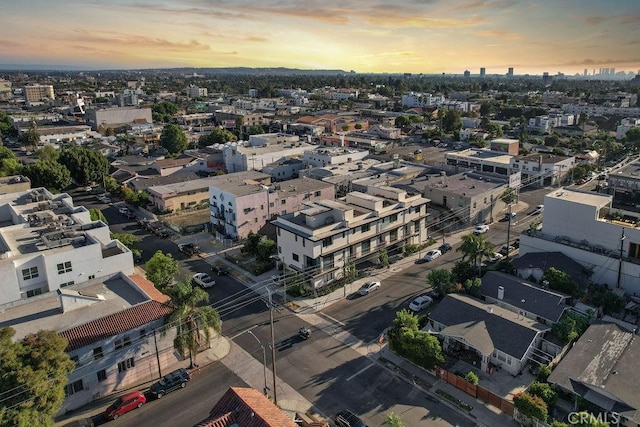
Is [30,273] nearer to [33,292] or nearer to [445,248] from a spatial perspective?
[33,292]

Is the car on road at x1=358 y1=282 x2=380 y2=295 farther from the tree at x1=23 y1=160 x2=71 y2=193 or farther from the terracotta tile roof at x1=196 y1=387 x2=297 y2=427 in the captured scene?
the tree at x1=23 y1=160 x2=71 y2=193

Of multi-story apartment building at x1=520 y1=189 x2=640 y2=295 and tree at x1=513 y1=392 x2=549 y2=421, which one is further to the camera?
multi-story apartment building at x1=520 y1=189 x2=640 y2=295

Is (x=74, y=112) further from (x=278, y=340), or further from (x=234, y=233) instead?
(x=278, y=340)

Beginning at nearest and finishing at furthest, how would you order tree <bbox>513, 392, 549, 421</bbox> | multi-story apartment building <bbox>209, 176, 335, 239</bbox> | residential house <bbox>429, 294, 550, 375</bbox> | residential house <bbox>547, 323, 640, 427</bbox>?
tree <bbox>513, 392, 549, 421</bbox> → residential house <bbox>547, 323, 640, 427</bbox> → residential house <bbox>429, 294, 550, 375</bbox> → multi-story apartment building <bbox>209, 176, 335, 239</bbox>

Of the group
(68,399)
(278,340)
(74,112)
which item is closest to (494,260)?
(278,340)

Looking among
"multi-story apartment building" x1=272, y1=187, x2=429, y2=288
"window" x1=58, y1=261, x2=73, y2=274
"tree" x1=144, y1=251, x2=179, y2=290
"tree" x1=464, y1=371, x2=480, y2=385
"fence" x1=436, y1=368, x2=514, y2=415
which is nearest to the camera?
"fence" x1=436, y1=368, x2=514, y2=415

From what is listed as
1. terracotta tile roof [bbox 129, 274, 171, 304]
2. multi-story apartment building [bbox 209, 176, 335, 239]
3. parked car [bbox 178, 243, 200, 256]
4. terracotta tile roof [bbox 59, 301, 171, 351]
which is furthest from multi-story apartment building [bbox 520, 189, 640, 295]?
parked car [bbox 178, 243, 200, 256]

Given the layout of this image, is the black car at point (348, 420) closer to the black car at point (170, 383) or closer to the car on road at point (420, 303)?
the black car at point (170, 383)
